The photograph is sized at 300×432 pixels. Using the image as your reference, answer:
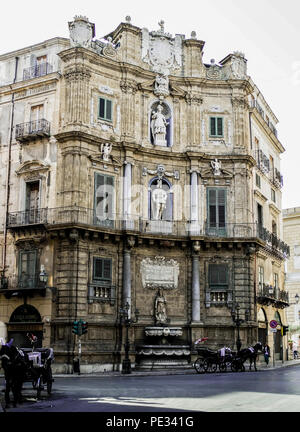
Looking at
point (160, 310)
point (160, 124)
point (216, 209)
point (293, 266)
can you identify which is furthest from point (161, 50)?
point (293, 266)

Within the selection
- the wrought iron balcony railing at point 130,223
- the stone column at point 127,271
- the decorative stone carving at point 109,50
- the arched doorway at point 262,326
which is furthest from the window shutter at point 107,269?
the decorative stone carving at point 109,50

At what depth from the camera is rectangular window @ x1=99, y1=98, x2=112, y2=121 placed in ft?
110

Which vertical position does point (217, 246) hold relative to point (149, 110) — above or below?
below

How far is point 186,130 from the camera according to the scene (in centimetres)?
3584

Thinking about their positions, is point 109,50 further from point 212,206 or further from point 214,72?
point 212,206

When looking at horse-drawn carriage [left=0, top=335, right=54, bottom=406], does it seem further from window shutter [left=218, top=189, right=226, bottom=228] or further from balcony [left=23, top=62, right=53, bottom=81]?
balcony [left=23, top=62, right=53, bottom=81]

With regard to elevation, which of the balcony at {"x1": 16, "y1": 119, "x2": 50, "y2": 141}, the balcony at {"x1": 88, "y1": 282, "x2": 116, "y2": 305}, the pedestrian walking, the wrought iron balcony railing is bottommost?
the pedestrian walking

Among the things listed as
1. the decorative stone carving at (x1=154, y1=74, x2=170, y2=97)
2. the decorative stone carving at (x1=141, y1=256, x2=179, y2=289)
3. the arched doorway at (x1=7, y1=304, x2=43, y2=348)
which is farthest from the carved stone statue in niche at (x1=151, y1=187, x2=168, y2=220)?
the arched doorway at (x1=7, y1=304, x2=43, y2=348)

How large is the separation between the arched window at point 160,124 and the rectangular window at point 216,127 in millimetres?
2588

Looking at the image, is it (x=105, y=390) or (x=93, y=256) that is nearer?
(x=105, y=390)

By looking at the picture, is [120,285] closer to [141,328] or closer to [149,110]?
[141,328]

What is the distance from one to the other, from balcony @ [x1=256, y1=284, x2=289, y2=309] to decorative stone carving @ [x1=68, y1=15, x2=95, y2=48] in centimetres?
1764

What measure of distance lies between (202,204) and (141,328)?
26.5 feet
